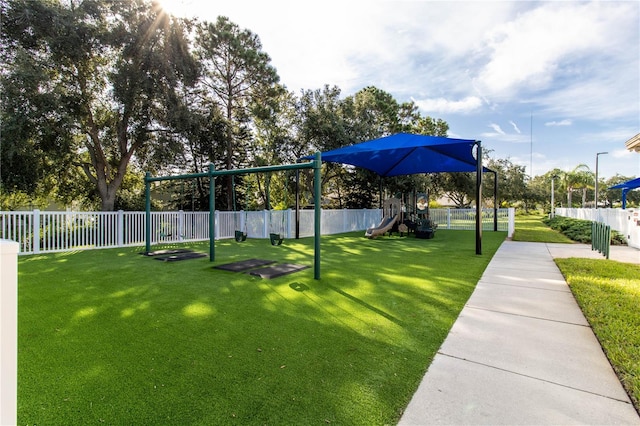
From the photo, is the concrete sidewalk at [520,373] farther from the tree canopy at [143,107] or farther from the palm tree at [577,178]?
the palm tree at [577,178]

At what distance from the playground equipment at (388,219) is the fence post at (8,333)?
11330mm

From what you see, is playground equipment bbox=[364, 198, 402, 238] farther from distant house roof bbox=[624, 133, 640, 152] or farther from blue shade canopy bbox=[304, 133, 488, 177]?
distant house roof bbox=[624, 133, 640, 152]

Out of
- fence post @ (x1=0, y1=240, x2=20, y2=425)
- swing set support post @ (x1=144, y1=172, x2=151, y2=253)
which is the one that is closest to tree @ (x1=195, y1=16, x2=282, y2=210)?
swing set support post @ (x1=144, y1=172, x2=151, y2=253)

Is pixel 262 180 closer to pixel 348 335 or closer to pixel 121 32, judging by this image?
pixel 121 32

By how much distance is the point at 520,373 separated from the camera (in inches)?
90.1

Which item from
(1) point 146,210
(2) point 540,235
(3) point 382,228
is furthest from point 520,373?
(2) point 540,235

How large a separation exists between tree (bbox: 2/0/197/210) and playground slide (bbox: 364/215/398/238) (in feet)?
28.9

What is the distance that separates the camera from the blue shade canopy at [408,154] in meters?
8.86

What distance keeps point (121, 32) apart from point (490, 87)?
1674 cm

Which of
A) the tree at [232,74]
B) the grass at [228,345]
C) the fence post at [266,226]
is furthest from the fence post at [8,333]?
the tree at [232,74]

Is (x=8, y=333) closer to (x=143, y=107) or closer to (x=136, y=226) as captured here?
(x=136, y=226)

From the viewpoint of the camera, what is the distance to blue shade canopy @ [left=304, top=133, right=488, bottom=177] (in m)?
8.86

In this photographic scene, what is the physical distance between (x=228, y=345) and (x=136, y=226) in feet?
29.6

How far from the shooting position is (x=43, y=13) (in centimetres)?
1028
